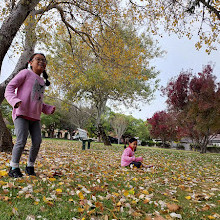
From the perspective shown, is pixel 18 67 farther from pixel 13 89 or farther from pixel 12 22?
pixel 13 89

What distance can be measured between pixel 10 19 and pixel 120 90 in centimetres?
1266

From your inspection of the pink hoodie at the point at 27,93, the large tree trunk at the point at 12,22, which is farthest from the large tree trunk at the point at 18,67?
the pink hoodie at the point at 27,93

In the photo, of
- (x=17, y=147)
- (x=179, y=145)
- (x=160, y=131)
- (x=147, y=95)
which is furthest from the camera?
(x=179, y=145)

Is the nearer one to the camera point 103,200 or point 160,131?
point 103,200

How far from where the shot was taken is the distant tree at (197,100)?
1416 cm

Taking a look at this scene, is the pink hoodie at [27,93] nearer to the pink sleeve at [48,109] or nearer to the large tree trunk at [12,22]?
the pink sleeve at [48,109]

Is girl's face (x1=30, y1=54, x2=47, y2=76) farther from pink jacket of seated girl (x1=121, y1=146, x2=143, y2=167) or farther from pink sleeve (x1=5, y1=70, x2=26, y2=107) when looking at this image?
pink jacket of seated girl (x1=121, y1=146, x2=143, y2=167)

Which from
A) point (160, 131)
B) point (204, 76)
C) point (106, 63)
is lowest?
point (160, 131)

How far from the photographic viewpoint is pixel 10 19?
5363mm

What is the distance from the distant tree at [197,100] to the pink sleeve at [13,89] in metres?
13.2

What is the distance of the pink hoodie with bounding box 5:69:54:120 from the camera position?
3307mm

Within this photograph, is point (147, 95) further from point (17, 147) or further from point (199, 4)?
point (17, 147)

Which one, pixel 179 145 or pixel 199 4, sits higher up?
pixel 199 4

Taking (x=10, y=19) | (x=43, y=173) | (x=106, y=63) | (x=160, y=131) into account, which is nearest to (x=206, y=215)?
(x=43, y=173)
